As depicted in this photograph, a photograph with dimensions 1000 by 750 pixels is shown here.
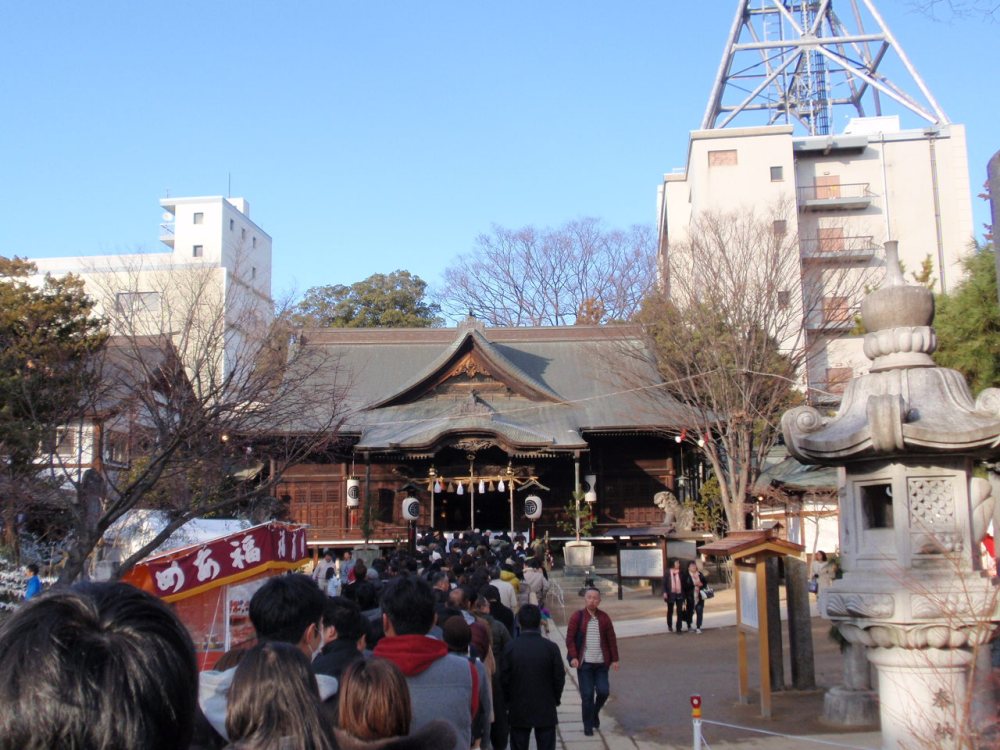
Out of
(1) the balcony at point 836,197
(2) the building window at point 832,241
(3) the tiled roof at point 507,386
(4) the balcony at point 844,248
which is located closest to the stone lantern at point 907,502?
(3) the tiled roof at point 507,386

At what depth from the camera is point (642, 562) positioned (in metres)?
20.7

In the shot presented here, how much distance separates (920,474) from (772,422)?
15510 mm

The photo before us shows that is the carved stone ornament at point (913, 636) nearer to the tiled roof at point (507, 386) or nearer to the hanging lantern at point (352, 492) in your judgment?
the tiled roof at point (507, 386)

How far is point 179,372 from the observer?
1367 cm

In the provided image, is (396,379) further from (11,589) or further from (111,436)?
(11,589)

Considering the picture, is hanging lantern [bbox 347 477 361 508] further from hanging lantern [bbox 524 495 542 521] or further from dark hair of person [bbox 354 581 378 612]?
dark hair of person [bbox 354 581 378 612]

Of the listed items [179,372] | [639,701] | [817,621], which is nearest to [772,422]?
[817,621]

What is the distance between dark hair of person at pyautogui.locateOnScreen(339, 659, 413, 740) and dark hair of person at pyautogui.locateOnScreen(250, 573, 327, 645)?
2.77 ft

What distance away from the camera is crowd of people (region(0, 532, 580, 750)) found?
137 cm

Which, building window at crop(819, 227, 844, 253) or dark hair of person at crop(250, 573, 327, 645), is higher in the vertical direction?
building window at crop(819, 227, 844, 253)

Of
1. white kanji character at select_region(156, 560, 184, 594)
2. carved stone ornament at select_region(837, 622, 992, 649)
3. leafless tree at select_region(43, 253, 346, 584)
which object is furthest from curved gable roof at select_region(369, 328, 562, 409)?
carved stone ornament at select_region(837, 622, 992, 649)

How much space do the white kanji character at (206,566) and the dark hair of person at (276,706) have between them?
6.01 metres

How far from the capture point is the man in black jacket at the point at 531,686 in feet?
21.5

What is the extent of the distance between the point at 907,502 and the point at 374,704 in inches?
222
